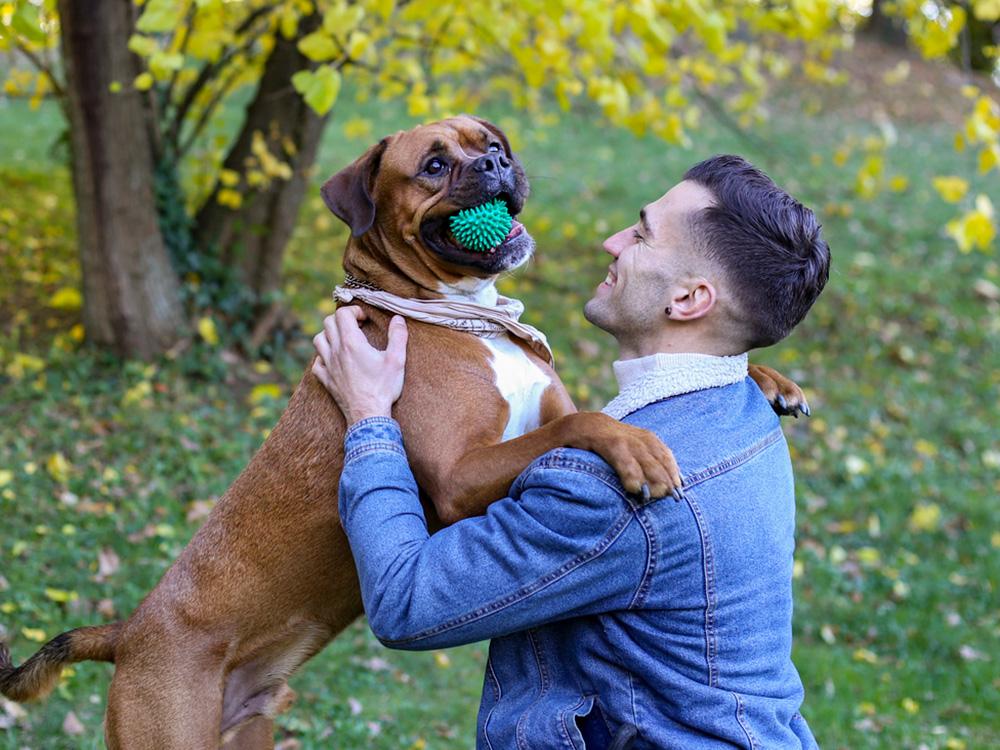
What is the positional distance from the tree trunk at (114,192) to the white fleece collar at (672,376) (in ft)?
15.7

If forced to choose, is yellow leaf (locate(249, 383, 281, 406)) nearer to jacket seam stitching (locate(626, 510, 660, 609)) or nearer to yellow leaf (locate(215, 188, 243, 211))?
yellow leaf (locate(215, 188, 243, 211))

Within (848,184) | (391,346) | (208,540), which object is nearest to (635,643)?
(391,346)

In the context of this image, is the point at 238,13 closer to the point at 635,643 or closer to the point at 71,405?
the point at 71,405

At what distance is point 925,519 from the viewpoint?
24.8 feet

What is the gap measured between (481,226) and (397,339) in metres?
0.48

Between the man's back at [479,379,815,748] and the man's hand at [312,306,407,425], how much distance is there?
0.54m

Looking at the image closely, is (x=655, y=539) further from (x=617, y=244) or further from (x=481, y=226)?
(x=481, y=226)

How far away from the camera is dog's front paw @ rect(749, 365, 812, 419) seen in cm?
307

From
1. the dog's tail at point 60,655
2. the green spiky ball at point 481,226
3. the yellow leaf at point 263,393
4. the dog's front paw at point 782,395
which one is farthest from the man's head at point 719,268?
the yellow leaf at point 263,393

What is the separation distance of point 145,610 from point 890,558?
5.44 meters

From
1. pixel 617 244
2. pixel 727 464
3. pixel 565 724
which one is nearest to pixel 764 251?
pixel 617 244

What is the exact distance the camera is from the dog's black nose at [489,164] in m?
3.31

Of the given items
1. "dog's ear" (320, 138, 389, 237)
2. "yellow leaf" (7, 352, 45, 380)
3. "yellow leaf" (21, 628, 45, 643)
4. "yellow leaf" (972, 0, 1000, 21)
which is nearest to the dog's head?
"dog's ear" (320, 138, 389, 237)

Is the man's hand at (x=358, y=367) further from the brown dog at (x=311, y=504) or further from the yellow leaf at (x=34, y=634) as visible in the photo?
the yellow leaf at (x=34, y=634)
